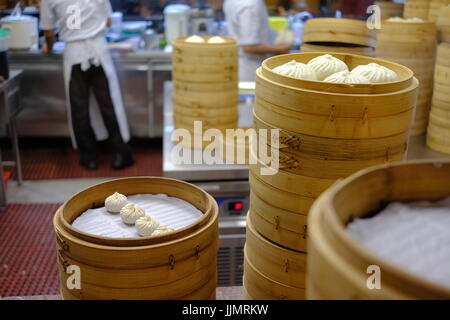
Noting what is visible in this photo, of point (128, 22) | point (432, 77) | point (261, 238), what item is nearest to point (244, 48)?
point (432, 77)

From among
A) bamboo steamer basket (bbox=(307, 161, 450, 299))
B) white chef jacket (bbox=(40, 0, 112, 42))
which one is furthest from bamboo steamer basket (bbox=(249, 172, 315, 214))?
white chef jacket (bbox=(40, 0, 112, 42))

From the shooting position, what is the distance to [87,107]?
4.66m

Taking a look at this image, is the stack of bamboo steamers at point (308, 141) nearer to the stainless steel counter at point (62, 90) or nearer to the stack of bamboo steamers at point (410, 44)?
the stack of bamboo steamers at point (410, 44)

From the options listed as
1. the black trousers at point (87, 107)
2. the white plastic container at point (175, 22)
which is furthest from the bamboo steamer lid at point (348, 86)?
the white plastic container at point (175, 22)

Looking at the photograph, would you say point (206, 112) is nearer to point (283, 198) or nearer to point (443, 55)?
point (443, 55)

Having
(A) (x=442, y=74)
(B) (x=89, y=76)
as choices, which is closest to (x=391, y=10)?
(A) (x=442, y=74)

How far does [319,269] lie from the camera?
2.43ft

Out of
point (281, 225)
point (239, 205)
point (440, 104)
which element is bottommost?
point (239, 205)

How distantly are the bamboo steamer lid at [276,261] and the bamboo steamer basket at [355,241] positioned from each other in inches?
20.8

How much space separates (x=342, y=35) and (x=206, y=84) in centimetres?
75

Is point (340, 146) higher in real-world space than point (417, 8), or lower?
lower

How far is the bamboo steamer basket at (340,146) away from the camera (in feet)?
4.06

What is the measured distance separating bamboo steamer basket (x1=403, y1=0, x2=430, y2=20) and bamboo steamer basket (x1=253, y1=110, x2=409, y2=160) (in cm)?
215

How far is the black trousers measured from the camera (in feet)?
14.8
